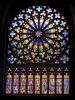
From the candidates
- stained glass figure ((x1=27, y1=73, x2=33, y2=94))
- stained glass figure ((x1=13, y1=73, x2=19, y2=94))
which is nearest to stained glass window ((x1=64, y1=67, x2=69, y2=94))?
stained glass figure ((x1=27, y1=73, x2=33, y2=94))

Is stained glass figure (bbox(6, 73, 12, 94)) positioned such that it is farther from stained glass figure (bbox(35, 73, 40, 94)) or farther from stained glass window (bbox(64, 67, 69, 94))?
stained glass window (bbox(64, 67, 69, 94))

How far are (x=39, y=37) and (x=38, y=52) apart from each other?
0.64 metres

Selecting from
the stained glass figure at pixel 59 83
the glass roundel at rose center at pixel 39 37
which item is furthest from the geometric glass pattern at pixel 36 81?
the glass roundel at rose center at pixel 39 37

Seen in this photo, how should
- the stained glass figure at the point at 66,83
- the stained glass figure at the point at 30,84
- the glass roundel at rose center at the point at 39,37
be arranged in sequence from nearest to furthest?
the stained glass figure at the point at 66,83
the stained glass figure at the point at 30,84
the glass roundel at rose center at the point at 39,37

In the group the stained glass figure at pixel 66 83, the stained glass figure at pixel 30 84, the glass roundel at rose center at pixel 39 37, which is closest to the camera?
the stained glass figure at pixel 66 83

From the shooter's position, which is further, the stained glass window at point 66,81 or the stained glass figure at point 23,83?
the stained glass figure at point 23,83

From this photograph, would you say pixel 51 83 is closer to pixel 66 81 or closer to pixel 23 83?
pixel 66 81

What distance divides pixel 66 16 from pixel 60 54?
158cm

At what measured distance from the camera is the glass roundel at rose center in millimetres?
16688

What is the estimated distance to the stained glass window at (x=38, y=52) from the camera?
16.4 m

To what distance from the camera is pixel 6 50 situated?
54.9 feet

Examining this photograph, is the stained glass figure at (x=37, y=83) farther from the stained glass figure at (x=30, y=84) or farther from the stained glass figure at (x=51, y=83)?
the stained glass figure at (x=51, y=83)

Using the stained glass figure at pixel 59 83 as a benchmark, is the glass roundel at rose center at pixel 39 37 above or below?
above
